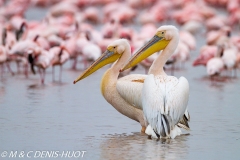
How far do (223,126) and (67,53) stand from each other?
226 inches

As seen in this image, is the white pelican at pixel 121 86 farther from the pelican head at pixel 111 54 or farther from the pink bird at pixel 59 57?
the pink bird at pixel 59 57

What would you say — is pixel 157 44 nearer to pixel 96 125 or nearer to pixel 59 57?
pixel 96 125

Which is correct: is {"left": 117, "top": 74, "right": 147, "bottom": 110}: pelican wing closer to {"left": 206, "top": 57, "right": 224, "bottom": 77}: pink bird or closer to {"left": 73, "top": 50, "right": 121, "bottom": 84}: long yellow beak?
{"left": 73, "top": 50, "right": 121, "bottom": 84}: long yellow beak

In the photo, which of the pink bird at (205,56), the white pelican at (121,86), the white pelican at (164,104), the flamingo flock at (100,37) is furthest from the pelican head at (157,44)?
the pink bird at (205,56)

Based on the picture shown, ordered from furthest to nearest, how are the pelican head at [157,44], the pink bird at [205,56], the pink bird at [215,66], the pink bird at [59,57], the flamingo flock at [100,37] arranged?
the pink bird at [205,56], the flamingo flock at [100,37], the pink bird at [59,57], the pink bird at [215,66], the pelican head at [157,44]

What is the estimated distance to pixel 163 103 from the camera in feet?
24.4

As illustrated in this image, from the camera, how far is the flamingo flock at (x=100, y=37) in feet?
44.4

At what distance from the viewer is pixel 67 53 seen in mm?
13758

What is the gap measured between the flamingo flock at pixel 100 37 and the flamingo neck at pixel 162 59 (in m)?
4.74

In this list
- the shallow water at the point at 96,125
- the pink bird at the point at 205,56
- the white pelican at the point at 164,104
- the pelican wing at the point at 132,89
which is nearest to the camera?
the shallow water at the point at 96,125

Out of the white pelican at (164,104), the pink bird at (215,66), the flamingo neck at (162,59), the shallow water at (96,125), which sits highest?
the flamingo neck at (162,59)

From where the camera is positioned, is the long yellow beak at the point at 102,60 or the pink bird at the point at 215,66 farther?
the pink bird at the point at 215,66

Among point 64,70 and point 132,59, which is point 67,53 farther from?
point 132,59

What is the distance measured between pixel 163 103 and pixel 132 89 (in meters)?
0.71
